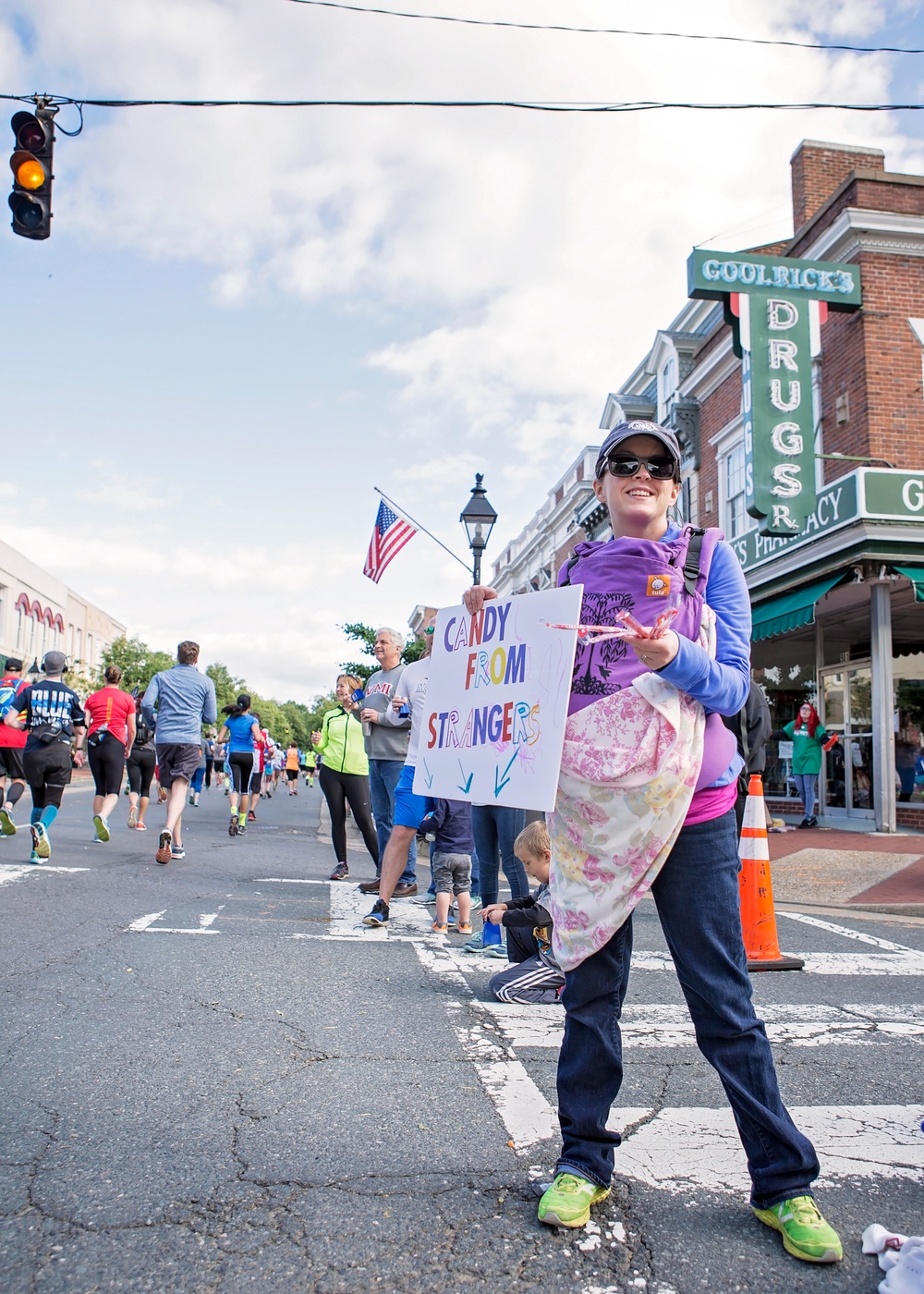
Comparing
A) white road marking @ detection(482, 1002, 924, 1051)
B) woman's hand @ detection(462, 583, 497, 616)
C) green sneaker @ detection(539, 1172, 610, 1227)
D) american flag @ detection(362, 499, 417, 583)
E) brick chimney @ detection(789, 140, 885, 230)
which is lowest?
white road marking @ detection(482, 1002, 924, 1051)

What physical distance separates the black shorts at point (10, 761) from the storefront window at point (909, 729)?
474 inches

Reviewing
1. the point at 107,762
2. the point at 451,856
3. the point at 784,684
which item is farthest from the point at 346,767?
the point at 784,684

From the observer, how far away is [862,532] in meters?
13.5

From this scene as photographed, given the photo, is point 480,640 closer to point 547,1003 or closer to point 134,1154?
point 134,1154

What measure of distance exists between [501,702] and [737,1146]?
4.76 feet

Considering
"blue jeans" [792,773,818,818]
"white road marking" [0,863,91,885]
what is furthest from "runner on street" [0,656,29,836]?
"blue jeans" [792,773,818,818]

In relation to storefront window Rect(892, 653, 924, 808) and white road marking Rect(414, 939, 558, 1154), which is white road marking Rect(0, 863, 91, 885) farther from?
storefront window Rect(892, 653, 924, 808)

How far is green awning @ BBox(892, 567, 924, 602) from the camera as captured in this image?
1306cm

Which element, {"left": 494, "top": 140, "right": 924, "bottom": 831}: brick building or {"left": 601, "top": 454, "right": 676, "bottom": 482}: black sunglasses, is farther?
{"left": 494, "top": 140, "right": 924, "bottom": 831}: brick building

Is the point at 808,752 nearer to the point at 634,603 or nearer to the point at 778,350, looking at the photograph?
the point at 778,350

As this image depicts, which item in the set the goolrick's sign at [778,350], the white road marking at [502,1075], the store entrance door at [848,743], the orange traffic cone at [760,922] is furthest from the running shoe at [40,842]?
the store entrance door at [848,743]

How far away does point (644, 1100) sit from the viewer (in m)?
3.28

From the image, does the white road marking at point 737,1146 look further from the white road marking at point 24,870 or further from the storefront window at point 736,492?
the storefront window at point 736,492

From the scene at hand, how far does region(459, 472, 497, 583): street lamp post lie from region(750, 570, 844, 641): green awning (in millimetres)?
4821
